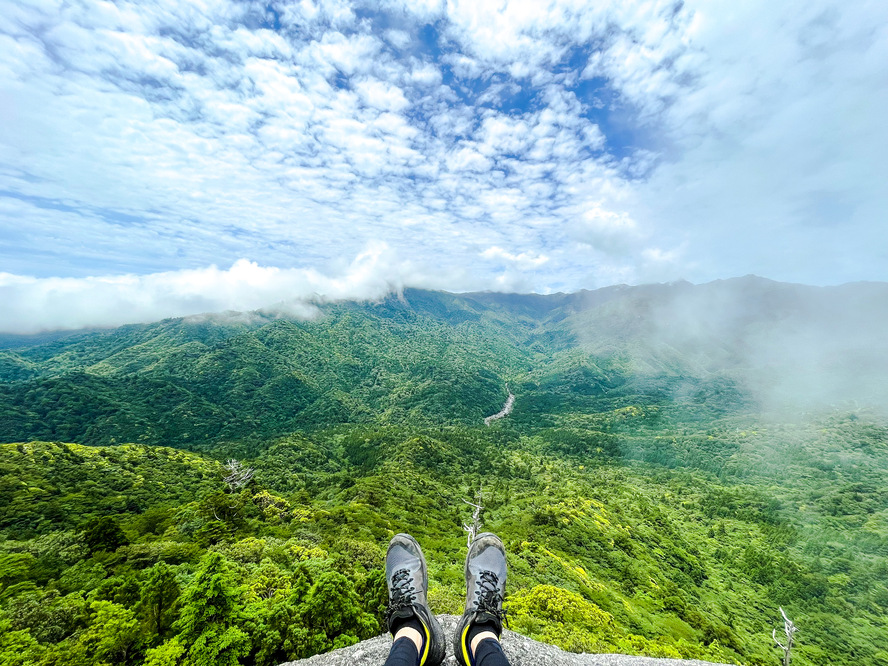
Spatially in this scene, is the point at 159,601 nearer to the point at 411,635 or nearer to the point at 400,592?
the point at 400,592

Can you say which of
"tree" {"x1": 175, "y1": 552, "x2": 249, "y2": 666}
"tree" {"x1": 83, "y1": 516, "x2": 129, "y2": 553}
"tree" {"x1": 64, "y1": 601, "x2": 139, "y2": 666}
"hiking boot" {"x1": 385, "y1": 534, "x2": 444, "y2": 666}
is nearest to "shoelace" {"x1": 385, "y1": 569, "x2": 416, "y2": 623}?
"hiking boot" {"x1": 385, "y1": 534, "x2": 444, "y2": 666}

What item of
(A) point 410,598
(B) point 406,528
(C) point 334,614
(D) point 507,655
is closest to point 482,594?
(A) point 410,598

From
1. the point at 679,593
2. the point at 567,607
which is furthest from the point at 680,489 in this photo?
the point at 567,607

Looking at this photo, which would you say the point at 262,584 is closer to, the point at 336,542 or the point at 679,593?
the point at 336,542

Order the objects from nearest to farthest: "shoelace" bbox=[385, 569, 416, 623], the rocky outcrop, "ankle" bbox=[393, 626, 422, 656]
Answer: "ankle" bbox=[393, 626, 422, 656], "shoelace" bbox=[385, 569, 416, 623], the rocky outcrop

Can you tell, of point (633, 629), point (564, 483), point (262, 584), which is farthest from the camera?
point (564, 483)

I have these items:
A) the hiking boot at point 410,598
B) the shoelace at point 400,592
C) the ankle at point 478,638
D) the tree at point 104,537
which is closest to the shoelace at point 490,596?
the ankle at point 478,638

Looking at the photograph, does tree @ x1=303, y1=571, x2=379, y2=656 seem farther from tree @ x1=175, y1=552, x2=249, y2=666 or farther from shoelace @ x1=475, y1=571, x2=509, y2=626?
shoelace @ x1=475, y1=571, x2=509, y2=626
